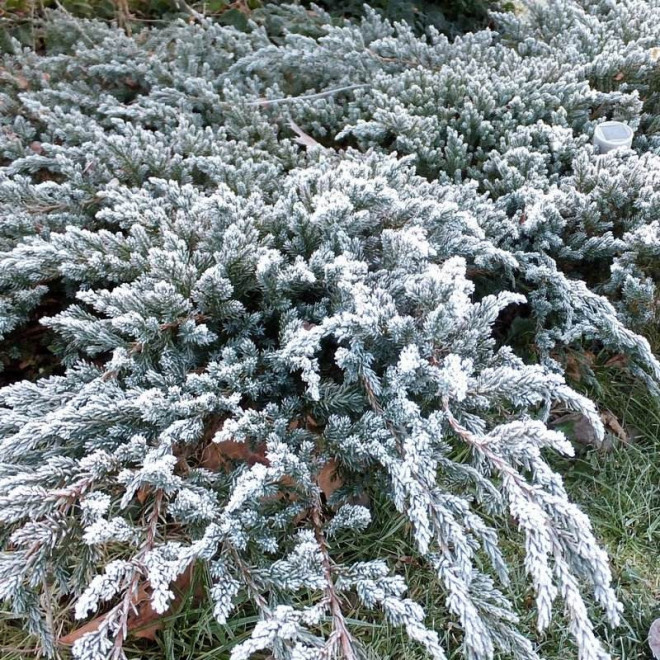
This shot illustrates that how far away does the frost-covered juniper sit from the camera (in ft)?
4.20

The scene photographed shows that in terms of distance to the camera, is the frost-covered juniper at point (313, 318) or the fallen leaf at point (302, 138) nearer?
the frost-covered juniper at point (313, 318)

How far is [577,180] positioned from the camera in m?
1.97

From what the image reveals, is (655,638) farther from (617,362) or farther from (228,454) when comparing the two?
(228,454)

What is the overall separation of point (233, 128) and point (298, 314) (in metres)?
0.91

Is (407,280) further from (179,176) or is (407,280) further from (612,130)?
(612,130)

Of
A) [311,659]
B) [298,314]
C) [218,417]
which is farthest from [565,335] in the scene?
[311,659]

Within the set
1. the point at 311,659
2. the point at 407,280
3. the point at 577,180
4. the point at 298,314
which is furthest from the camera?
the point at 577,180

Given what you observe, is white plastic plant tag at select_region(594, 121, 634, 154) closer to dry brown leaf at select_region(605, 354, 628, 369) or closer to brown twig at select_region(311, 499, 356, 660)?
dry brown leaf at select_region(605, 354, 628, 369)

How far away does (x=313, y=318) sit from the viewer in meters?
1.66

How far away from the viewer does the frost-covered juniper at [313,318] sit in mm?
1281

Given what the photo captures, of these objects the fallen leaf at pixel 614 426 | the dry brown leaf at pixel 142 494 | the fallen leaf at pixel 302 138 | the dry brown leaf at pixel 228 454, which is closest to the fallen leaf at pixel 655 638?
the fallen leaf at pixel 614 426

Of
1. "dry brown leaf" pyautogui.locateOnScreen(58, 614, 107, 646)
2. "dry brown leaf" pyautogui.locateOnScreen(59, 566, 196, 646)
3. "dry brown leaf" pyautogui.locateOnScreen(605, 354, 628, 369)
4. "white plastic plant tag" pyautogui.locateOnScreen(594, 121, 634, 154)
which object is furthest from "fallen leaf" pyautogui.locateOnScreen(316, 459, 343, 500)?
"white plastic plant tag" pyautogui.locateOnScreen(594, 121, 634, 154)

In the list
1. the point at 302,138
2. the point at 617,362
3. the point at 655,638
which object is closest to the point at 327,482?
the point at 655,638

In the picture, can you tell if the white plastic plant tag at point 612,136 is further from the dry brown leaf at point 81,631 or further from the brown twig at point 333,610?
the dry brown leaf at point 81,631
